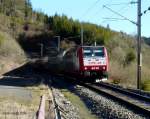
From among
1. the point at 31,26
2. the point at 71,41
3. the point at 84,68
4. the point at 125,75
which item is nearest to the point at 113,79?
the point at 125,75

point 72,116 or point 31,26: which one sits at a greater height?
point 31,26

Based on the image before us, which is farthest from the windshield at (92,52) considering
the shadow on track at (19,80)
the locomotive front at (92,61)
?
the shadow on track at (19,80)

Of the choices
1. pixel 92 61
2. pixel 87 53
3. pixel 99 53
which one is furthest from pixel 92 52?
pixel 92 61

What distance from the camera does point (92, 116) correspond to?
19.2m

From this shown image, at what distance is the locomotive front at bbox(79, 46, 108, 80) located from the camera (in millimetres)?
39219

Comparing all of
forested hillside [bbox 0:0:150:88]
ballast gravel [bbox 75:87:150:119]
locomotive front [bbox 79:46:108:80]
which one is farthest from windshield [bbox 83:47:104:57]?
forested hillside [bbox 0:0:150:88]

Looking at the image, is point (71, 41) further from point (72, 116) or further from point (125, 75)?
point (72, 116)

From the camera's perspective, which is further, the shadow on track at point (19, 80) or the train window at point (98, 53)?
the shadow on track at point (19, 80)

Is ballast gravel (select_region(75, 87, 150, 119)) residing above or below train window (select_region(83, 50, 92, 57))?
below

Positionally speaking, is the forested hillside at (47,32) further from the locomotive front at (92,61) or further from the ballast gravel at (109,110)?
the ballast gravel at (109,110)

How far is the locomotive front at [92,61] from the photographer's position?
39.2 m

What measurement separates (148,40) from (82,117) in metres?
147

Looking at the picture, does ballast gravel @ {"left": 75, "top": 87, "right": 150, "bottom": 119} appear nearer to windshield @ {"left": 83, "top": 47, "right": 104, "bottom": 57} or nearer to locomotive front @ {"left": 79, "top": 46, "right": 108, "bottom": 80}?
locomotive front @ {"left": 79, "top": 46, "right": 108, "bottom": 80}

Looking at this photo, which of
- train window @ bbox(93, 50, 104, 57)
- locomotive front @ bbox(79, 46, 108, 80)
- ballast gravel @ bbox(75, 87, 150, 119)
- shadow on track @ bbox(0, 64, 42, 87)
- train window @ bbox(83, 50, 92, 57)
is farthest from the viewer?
shadow on track @ bbox(0, 64, 42, 87)
